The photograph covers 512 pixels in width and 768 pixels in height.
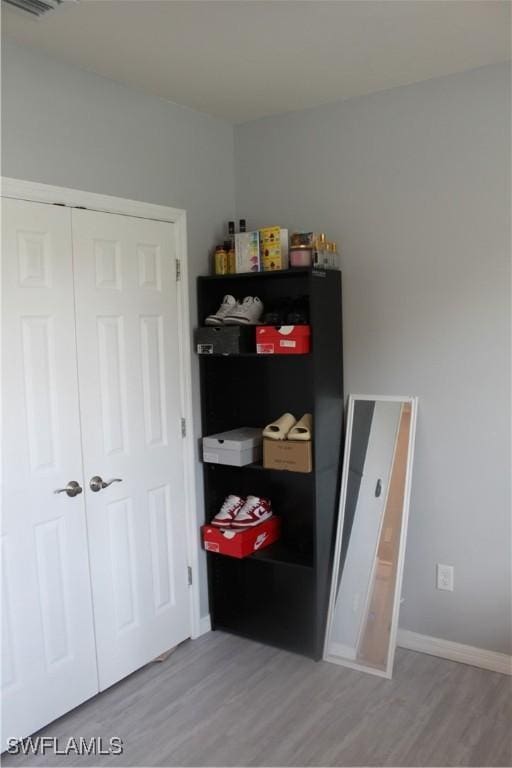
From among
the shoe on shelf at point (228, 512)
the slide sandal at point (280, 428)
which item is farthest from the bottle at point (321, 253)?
the shoe on shelf at point (228, 512)

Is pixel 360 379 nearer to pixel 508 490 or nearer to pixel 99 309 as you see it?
pixel 508 490

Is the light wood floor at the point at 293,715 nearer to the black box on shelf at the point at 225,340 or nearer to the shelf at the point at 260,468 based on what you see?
the shelf at the point at 260,468

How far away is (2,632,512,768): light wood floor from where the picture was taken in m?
2.39

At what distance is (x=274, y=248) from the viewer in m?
3.07

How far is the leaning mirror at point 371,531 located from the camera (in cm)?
300

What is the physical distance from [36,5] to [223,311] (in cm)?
147

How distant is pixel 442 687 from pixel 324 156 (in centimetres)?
247

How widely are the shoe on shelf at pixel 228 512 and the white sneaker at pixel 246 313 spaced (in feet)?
2.93

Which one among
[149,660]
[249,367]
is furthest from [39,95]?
[149,660]

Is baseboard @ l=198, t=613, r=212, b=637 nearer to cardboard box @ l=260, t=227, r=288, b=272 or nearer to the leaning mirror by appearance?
the leaning mirror

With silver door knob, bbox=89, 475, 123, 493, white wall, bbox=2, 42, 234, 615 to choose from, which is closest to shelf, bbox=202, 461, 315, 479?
white wall, bbox=2, 42, 234, 615

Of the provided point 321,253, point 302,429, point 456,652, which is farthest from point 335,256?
point 456,652

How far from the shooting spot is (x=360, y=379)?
3.17m

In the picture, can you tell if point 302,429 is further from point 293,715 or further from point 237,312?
point 293,715
